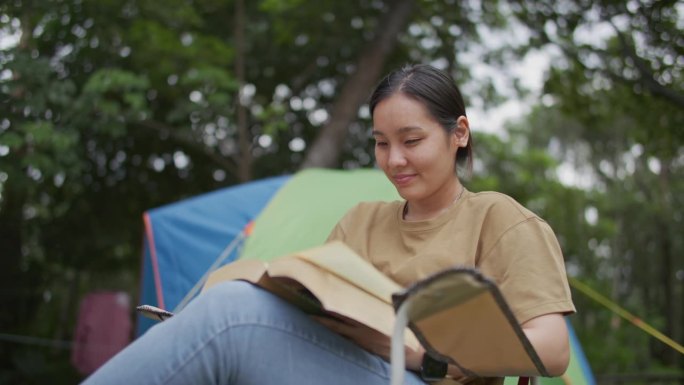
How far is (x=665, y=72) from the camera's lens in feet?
14.8

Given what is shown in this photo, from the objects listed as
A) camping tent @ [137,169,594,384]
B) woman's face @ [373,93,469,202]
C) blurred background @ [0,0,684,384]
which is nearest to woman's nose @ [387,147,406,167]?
woman's face @ [373,93,469,202]

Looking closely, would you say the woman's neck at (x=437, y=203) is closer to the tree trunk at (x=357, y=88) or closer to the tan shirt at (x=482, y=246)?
the tan shirt at (x=482, y=246)

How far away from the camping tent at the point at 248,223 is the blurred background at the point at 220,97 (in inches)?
47.6

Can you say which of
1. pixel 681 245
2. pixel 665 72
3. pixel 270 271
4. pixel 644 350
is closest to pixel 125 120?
pixel 665 72

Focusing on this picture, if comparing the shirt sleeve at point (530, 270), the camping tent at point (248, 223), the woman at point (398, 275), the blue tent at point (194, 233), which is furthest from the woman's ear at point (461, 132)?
the blue tent at point (194, 233)

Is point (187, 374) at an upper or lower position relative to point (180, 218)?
upper

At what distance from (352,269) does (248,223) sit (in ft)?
6.74

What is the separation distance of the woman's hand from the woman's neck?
1.23 feet

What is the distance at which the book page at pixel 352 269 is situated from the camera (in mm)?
1007

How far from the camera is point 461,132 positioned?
1423 millimetres

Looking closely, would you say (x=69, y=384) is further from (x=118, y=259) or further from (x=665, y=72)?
(x=665, y=72)

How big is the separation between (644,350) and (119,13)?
8.19 meters

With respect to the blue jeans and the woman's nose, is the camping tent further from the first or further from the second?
the blue jeans

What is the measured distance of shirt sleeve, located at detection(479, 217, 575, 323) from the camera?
112 centimetres
